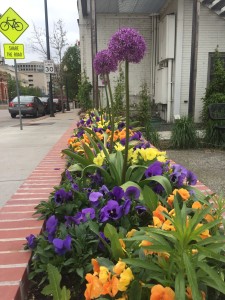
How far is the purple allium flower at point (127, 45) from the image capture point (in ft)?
6.25

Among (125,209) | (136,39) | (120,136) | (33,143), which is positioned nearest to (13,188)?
(120,136)

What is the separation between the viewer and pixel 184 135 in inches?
269

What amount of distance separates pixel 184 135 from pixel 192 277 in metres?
5.94

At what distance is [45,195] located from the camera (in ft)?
9.19

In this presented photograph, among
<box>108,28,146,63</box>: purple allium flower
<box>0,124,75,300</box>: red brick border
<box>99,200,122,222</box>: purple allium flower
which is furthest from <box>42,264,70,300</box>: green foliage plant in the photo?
<box>108,28,146,63</box>: purple allium flower

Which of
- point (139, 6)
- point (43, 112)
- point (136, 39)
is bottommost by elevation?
point (43, 112)

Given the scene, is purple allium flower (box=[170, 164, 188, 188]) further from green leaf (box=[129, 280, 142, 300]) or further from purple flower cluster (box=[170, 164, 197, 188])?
green leaf (box=[129, 280, 142, 300])

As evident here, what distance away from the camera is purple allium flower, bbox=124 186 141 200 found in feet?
6.59

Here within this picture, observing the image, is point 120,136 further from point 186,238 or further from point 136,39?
point 186,238

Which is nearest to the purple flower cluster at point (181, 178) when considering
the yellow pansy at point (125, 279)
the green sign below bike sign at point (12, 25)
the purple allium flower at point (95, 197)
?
the purple allium flower at point (95, 197)

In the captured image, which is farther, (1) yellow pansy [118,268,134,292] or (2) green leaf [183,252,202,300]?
(1) yellow pansy [118,268,134,292]

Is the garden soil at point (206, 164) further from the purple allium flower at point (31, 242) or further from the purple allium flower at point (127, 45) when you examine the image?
the purple allium flower at point (31, 242)

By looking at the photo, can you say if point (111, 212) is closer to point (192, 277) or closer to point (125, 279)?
point (125, 279)

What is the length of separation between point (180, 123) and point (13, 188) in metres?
4.47
